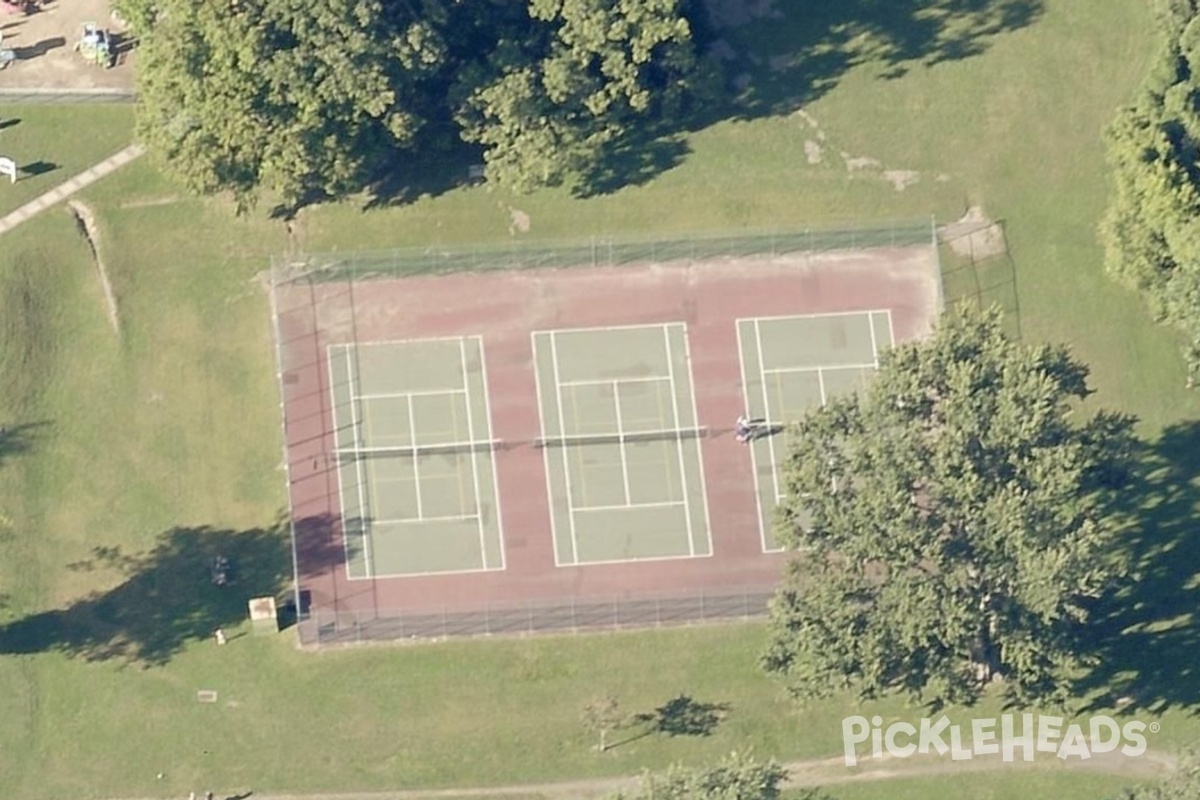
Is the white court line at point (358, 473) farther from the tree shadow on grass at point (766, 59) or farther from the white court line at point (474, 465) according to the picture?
the tree shadow on grass at point (766, 59)

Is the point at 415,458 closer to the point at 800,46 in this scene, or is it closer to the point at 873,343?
the point at 873,343

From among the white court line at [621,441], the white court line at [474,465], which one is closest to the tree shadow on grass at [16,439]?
the white court line at [474,465]

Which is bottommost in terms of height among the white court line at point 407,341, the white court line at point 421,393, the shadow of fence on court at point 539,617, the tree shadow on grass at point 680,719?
the tree shadow on grass at point 680,719
